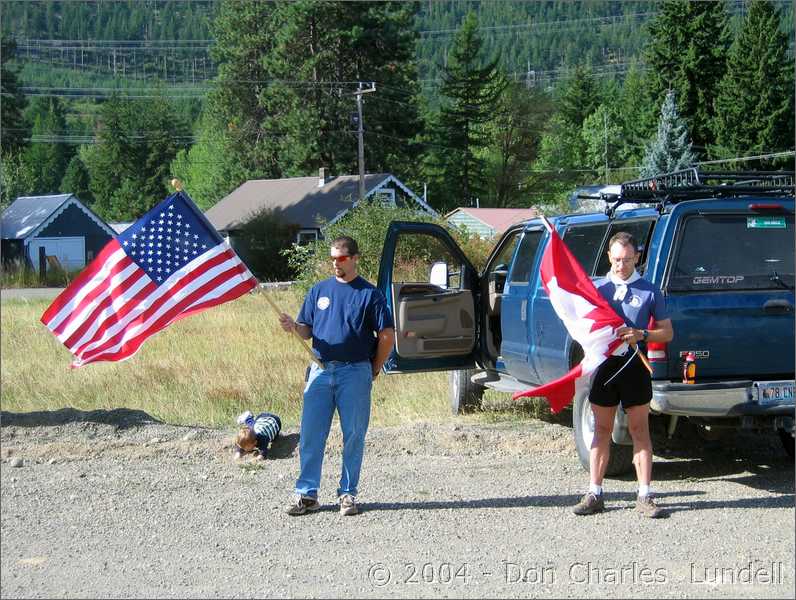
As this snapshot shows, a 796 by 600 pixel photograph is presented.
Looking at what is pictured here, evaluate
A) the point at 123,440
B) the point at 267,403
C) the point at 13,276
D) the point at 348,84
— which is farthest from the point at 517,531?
the point at 348,84

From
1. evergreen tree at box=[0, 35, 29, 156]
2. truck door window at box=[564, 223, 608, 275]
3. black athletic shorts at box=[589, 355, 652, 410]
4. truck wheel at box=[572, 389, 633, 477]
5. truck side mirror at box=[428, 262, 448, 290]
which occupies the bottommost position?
truck wheel at box=[572, 389, 633, 477]

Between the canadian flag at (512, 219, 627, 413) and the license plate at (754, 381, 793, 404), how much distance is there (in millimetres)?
1222

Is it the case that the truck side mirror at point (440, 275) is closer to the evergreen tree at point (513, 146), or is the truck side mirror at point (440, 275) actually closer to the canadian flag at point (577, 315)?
the canadian flag at point (577, 315)

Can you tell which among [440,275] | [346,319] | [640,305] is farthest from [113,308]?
[640,305]

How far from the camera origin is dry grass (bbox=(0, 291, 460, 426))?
40.1 feet

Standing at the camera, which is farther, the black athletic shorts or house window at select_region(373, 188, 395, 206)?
house window at select_region(373, 188, 395, 206)

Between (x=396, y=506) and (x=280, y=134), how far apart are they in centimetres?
6065

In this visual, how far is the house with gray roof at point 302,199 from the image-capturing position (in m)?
54.7

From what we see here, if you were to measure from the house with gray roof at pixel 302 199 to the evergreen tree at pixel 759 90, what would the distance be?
17.2m

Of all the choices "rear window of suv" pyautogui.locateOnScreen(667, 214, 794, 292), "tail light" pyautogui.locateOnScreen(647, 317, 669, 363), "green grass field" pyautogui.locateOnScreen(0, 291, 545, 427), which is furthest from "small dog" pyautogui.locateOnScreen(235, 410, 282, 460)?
"rear window of suv" pyautogui.locateOnScreen(667, 214, 794, 292)

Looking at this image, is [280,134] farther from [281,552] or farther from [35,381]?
[281,552]

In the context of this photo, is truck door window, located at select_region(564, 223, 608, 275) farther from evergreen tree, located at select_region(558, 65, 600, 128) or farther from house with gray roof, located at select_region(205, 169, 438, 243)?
evergreen tree, located at select_region(558, 65, 600, 128)

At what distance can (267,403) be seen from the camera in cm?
1273

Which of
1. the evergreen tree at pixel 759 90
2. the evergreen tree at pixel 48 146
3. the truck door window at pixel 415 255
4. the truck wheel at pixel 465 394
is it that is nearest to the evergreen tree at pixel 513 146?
the evergreen tree at pixel 759 90
